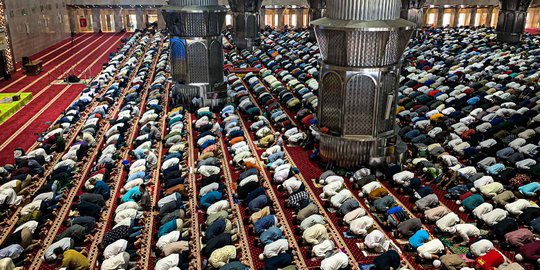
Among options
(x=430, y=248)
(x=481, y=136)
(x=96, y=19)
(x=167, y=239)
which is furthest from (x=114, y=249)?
(x=96, y=19)

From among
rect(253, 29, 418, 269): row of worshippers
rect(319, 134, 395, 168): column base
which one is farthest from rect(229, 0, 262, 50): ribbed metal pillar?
rect(319, 134, 395, 168): column base

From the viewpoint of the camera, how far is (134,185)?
8812 mm

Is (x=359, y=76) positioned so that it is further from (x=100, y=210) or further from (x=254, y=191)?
(x=100, y=210)

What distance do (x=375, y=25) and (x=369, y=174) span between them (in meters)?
2.78

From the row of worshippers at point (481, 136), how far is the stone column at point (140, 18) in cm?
2253

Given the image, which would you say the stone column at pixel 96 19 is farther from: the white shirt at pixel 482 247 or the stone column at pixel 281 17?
the white shirt at pixel 482 247

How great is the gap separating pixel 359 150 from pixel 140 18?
97.5 feet

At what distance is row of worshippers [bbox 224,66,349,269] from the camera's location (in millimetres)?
6559

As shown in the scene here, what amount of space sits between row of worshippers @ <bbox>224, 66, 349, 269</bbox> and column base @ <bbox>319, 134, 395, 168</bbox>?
0.90m

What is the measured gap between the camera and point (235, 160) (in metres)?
10.1

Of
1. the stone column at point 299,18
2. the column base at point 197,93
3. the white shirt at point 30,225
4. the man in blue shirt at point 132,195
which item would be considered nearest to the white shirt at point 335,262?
the man in blue shirt at point 132,195

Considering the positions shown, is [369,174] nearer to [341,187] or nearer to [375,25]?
[341,187]

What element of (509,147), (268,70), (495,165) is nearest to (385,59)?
(495,165)

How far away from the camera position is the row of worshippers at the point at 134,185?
687cm
